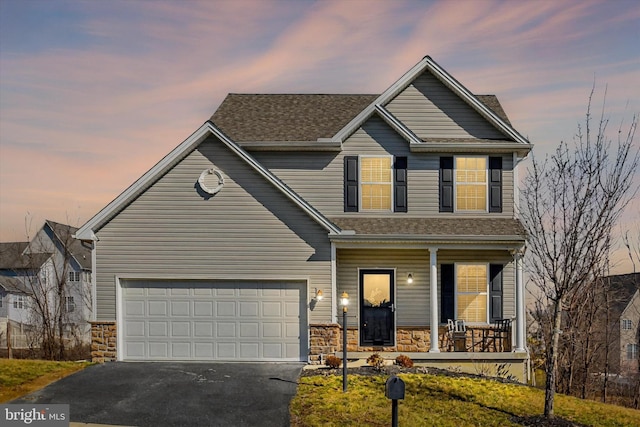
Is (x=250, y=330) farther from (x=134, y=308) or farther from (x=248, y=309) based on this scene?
(x=134, y=308)

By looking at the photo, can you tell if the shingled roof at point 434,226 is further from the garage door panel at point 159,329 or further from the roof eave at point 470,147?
the garage door panel at point 159,329

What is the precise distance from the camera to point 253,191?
1450 centimetres

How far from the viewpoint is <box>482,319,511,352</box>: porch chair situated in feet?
50.9

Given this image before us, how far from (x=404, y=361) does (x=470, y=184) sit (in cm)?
581

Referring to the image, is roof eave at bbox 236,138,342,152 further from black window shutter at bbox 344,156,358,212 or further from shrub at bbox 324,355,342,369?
shrub at bbox 324,355,342,369

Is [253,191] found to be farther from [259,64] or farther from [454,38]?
[454,38]

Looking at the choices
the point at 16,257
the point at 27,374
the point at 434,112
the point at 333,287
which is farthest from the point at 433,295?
the point at 16,257

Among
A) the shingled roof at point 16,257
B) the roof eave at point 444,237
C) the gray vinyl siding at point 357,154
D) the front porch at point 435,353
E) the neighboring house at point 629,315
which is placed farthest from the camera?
the neighboring house at point 629,315

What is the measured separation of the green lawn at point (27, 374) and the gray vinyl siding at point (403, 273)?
7479mm

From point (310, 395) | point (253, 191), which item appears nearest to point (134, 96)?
point (253, 191)

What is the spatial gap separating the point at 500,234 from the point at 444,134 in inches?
140

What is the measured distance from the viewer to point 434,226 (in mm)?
15562

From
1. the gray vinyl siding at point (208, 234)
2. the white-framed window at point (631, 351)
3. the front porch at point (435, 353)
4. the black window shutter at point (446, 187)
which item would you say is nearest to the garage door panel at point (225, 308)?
the gray vinyl siding at point (208, 234)

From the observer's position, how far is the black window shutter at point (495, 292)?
15.9 meters
